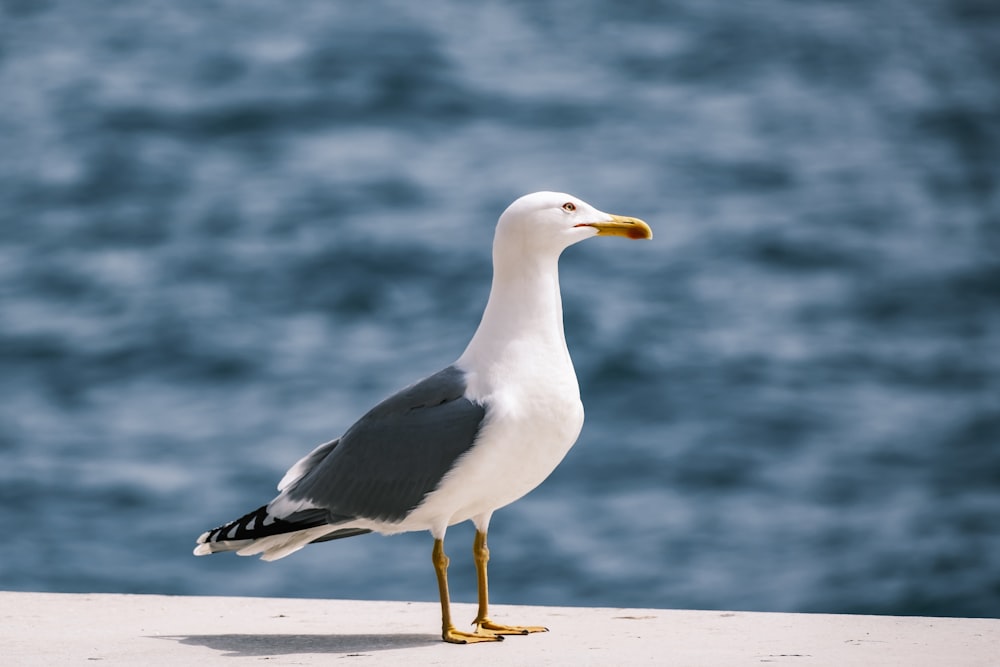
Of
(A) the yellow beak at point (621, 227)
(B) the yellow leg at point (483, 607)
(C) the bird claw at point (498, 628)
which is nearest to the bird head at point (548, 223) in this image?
(A) the yellow beak at point (621, 227)

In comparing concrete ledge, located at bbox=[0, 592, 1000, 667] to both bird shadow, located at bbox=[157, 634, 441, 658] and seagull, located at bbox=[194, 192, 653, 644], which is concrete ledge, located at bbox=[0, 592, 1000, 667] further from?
seagull, located at bbox=[194, 192, 653, 644]

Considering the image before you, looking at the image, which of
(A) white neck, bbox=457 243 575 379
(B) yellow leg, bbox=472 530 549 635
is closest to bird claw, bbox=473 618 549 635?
(B) yellow leg, bbox=472 530 549 635

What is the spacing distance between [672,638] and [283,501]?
135 centimetres

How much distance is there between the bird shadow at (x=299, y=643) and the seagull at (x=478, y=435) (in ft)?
0.56

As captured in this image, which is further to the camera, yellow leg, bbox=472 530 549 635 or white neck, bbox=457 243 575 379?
yellow leg, bbox=472 530 549 635

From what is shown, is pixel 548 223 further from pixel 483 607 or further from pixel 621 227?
pixel 483 607

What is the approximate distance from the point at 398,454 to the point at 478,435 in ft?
1.03

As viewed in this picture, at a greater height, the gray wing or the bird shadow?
the gray wing

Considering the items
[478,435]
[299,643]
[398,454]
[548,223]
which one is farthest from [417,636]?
[548,223]

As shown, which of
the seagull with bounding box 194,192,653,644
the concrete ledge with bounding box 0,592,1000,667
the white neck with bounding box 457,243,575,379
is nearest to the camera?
the concrete ledge with bounding box 0,592,1000,667

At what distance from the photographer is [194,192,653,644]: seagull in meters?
4.68

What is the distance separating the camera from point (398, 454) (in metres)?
4.82

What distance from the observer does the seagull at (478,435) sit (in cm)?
468

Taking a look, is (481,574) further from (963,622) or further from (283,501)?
(963,622)
